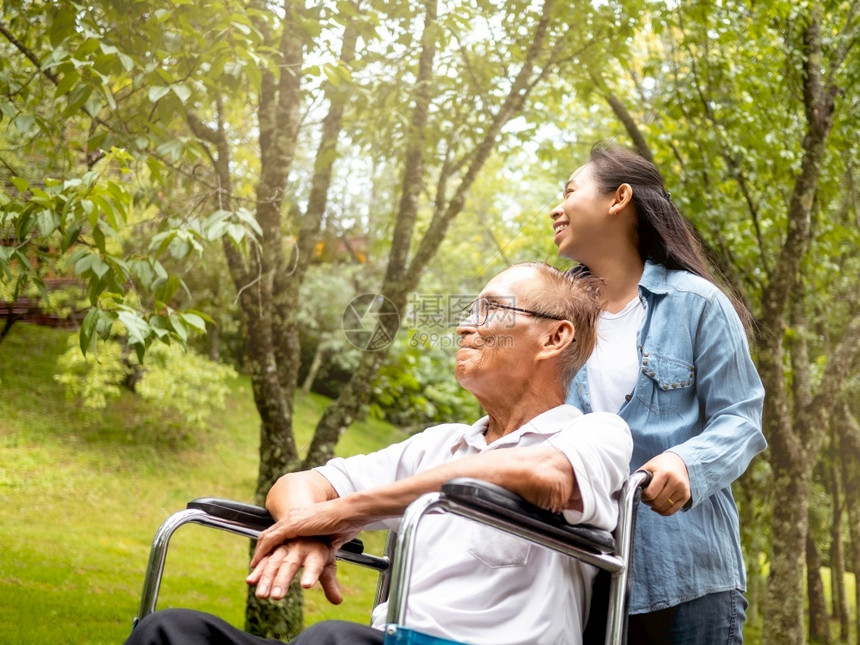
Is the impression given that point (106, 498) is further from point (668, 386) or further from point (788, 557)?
point (668, 386)

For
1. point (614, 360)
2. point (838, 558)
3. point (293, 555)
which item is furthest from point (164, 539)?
point (838, 558)

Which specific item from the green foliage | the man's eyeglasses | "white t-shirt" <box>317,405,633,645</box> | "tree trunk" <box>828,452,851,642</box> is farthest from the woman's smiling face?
"tree trunk" <box>828,452,851,642</box>

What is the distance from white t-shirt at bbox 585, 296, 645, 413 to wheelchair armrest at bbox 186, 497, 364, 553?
0.54 meters

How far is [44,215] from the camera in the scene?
6.79 ft

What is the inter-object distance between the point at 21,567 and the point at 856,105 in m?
5.65

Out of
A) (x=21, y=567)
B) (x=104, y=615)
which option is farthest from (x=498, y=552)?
(x=21, y=567)

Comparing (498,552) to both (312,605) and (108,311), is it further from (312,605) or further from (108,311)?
(312,605)

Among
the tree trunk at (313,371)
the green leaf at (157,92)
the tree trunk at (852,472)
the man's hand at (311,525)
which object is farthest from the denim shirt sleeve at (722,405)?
the tree trunk at (313,371)

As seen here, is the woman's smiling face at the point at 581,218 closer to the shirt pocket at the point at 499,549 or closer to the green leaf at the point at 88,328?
the shirt pocket at the point at 499,549

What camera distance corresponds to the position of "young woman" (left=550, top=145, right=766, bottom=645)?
1.37 meters

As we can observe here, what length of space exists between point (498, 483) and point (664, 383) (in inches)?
17.9

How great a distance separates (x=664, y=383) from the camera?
4.79 ft

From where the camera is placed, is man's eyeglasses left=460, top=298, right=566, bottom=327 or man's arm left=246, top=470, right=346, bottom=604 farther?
man's eyeglasses left=460, top=298, right=566, bottom=327

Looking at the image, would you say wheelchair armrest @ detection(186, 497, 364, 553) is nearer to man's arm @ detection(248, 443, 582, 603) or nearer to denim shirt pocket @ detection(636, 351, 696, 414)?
man's arm @ detection(248, 443, 582, 603)
